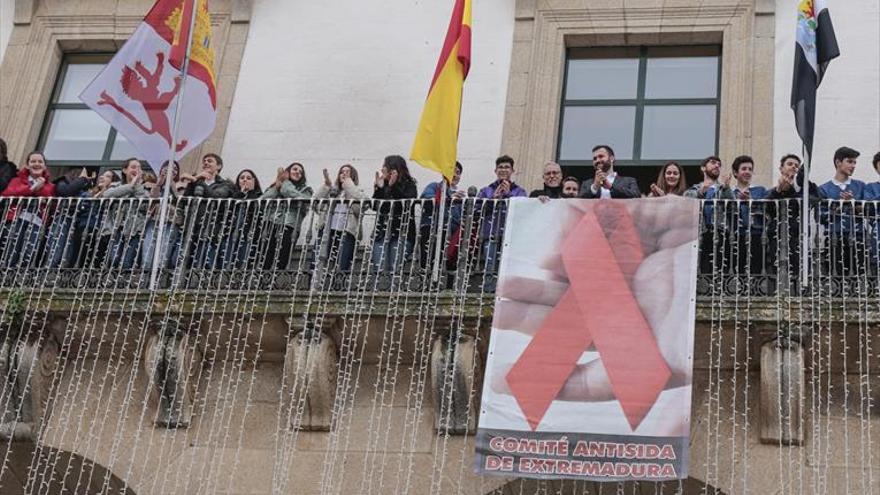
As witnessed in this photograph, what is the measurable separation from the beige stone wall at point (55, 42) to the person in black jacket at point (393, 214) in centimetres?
308

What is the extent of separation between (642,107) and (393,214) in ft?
10.9

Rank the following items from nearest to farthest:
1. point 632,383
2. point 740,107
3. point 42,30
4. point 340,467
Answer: point 632,383, point 340,467, point 740,107, point 42,30

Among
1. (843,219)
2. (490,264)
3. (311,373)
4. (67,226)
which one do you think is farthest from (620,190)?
(67,226)

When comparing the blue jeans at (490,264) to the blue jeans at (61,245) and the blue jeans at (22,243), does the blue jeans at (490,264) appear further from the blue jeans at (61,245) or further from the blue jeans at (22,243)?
the blue jeans at (22,243)

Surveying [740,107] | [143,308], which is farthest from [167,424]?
[740,107]

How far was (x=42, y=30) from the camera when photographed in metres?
18.1

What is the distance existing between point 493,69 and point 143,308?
455 cm

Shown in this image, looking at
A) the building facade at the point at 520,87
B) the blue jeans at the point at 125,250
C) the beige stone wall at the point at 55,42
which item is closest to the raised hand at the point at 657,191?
the building facade at the point at 520,87

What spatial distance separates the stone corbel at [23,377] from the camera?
14391 millimetres

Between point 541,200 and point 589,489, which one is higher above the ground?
point 541,200

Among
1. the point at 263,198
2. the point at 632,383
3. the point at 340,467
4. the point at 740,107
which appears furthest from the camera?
the point at 740,107

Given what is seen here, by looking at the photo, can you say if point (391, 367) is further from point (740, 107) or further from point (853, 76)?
point (853, 76)

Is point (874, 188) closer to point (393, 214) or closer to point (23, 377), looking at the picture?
point (393, 214)

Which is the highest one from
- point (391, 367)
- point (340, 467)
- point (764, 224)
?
point (764, 224)
